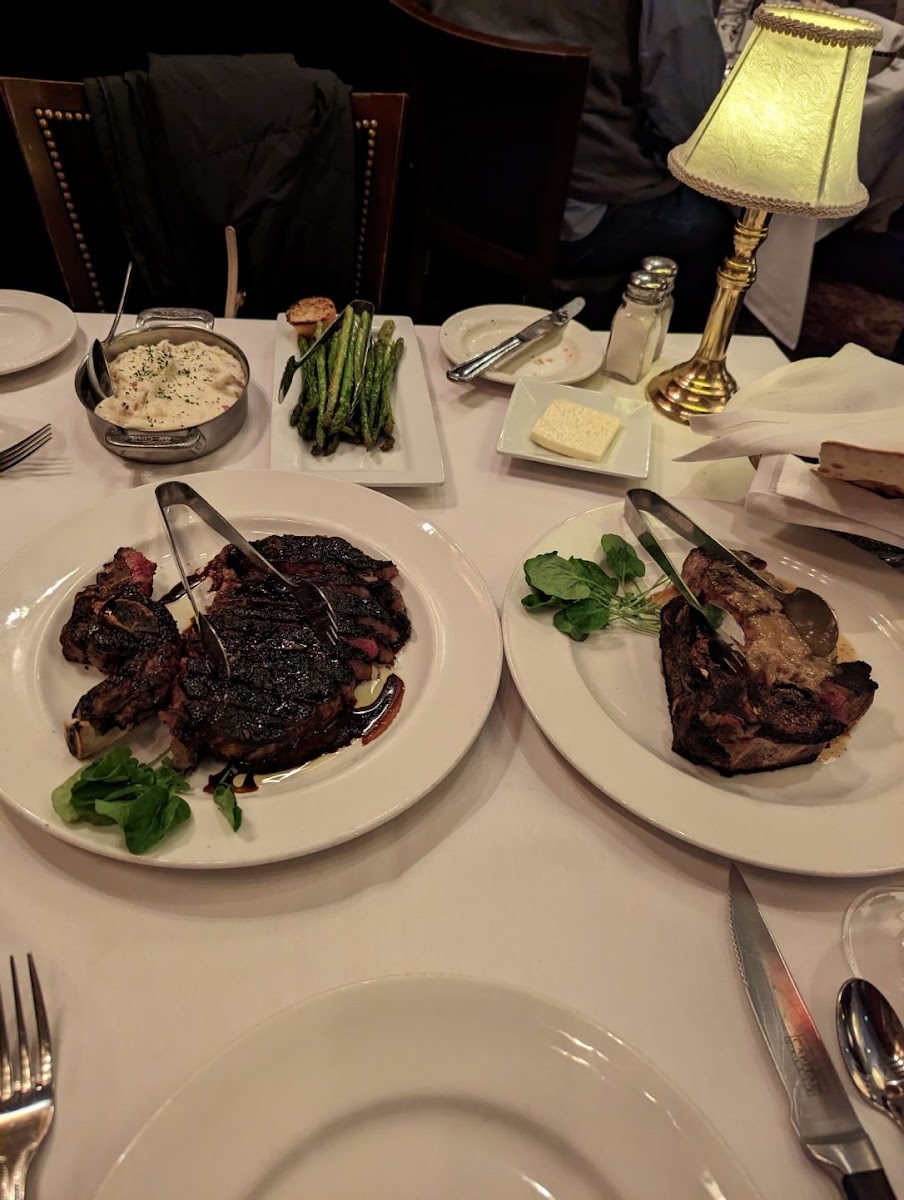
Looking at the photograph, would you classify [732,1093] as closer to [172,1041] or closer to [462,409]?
[172,1041]

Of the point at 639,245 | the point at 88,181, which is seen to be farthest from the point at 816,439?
the point at 639,245

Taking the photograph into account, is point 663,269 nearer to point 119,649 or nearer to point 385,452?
point 385,452

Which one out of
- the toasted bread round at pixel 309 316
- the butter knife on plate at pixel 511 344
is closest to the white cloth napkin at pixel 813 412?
the butter knife on plate at pixel 511 344

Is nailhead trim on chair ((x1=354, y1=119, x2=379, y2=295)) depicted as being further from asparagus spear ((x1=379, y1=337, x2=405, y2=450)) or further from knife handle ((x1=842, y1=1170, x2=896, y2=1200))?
knife handle ((x1=842, y1=1170, x2=896, y2=1200))

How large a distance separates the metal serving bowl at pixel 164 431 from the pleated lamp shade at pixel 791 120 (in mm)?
1309

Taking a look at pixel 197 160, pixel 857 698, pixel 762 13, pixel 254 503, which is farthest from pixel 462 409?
pixel 197 160

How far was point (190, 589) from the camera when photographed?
1.54 m

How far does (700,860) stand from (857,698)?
0.40 meters

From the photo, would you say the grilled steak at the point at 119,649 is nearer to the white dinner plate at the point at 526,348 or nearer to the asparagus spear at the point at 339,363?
the asparagus spear at the point at 339,363

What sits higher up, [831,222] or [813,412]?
[813,412]

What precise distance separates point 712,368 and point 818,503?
728 millimetres

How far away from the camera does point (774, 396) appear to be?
191cm

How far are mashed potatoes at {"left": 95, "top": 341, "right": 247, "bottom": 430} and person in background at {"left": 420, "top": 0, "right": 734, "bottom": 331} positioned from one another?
252cm

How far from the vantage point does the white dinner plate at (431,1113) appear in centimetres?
85
